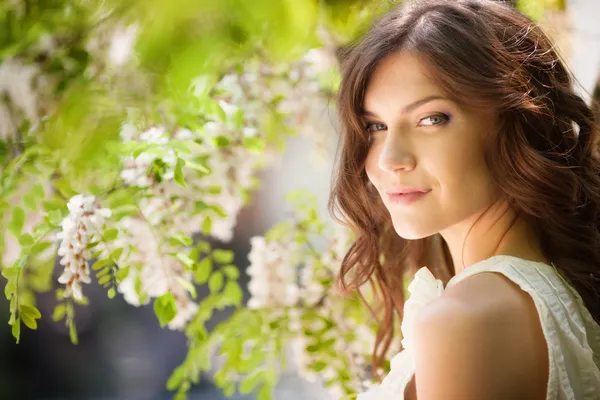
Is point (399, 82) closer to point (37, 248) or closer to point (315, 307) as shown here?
point (37, 248)

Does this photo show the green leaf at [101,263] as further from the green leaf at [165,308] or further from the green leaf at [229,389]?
the green leaf at [229,389]

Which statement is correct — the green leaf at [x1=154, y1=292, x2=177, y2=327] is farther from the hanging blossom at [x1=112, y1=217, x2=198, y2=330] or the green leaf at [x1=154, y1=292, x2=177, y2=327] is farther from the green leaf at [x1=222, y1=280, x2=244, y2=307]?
the green leaf at [x1=222, y1=280, x2=244, y2=307]

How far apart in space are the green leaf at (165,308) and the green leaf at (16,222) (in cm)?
30

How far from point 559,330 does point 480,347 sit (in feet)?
0.58

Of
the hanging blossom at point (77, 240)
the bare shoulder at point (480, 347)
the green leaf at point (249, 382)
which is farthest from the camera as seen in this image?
the green leaf at point (249, 382)

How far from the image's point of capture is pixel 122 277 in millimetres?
1408

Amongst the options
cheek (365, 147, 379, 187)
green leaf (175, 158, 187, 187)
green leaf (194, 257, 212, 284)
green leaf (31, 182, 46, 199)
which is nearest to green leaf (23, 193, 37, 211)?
green leaf (31, 182, 46, 199)

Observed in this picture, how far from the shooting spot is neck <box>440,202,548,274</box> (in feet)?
4.08

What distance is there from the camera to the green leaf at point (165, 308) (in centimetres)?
145

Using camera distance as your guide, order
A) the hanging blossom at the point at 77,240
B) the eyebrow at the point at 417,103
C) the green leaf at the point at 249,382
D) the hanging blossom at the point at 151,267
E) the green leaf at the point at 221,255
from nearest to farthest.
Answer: the eyebrow at the point at 417,103 < the hanging blossom at the point at 77,240 < the hanging blossom at the point at 151,267 < the green leaf at the point at 221,255 < the green leaf at the point at 249,382

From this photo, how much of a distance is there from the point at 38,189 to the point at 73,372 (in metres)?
2.35

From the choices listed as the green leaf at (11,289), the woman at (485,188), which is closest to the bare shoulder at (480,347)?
the woman at (485,188)

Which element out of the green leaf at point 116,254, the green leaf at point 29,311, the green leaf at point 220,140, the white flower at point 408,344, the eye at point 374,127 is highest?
the green leaf at point 220,140

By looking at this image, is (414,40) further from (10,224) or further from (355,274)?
(10,224)
